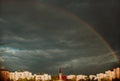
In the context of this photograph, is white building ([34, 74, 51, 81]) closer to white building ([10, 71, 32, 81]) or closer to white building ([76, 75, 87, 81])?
white building ([10, 71, 32, 81])

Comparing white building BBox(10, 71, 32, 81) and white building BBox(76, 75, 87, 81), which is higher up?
white building BBox(10, 71, 32, 81)

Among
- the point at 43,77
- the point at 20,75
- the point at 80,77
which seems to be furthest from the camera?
the point at 20,75

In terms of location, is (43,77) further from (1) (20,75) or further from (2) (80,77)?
(2) (80,77)

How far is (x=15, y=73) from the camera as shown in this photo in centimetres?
3769

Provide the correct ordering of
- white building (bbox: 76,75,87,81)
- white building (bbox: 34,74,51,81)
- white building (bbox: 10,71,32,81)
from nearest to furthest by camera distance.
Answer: white building (bbox: 34,74,51,81) < white building (bbox: 10,71,32,81) < white building (bbox: 76,75,87,81)

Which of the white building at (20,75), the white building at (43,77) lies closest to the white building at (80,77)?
the white building at (43,77)

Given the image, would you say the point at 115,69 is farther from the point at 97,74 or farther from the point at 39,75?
the point at 39,75

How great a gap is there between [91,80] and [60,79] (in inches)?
421

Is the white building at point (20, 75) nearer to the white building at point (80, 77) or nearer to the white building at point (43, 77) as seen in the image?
the white building at point (43, 77)

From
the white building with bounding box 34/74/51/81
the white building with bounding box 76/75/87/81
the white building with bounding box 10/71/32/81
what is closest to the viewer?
the white building with bounding box 34/74/51/81

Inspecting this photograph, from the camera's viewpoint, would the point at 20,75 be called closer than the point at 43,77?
No

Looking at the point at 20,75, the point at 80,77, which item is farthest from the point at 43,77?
the point at 80,77

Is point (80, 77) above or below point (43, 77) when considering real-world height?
below

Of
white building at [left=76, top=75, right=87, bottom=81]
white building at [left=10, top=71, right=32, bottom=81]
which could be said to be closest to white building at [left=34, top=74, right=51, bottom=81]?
white building at [left=10, top=71, right=32, bottom=81]
